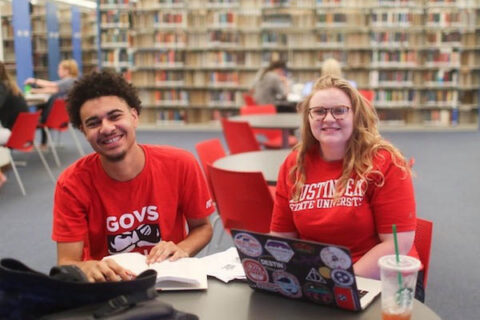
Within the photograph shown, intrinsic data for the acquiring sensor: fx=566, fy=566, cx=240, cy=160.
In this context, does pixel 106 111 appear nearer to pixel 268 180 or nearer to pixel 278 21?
pixel 268 180

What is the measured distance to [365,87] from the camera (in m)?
9.72

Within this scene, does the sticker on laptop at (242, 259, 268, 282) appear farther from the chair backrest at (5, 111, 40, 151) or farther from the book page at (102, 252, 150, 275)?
the chair backrest at (5, 111, 40, 151)

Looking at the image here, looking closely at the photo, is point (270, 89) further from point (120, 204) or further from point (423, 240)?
point (120, 204)

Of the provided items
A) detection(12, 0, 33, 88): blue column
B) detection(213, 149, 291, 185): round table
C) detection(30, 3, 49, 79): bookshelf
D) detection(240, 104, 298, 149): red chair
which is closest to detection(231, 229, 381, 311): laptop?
detection(213, 149, 291, 185): round table

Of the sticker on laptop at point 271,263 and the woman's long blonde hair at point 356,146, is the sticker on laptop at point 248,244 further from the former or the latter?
the woman's long blonde hair at point 356,146

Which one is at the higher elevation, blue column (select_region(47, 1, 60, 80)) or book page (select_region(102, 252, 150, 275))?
blue column (select_region(47, 1, 60, 80))

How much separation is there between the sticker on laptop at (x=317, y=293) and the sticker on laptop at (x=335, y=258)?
3.0 inches

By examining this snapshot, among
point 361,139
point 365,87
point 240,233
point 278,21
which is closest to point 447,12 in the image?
point 365,87

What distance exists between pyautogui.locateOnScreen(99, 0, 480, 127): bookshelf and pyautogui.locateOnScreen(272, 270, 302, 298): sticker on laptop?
858 centimetres

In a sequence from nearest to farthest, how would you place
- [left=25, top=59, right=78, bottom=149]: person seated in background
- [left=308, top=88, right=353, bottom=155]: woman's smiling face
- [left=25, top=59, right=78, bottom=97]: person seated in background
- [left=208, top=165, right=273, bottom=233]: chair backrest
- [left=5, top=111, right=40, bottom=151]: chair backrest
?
[left=308, top=88, right=353, bottom=155]: woman's smiling face → [left=208, top=165, right=273, bottom=233]: chair backrest → [left=5, top=111, right=40, bottom=151]: chair backrest → [left=25, top=59, right=78, bottom=149]: person seated in background → [left=25, top=59, right=78, bottom=97]: person seated in background

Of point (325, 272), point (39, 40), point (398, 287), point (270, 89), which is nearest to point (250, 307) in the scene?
point (325, 272)

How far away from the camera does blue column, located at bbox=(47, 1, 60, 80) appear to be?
11.5 meters

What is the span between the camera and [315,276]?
1.20 m

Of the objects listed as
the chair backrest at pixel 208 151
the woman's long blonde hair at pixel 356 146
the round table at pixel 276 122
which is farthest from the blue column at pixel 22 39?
the woman's long blonde hair at pixel 356 146
